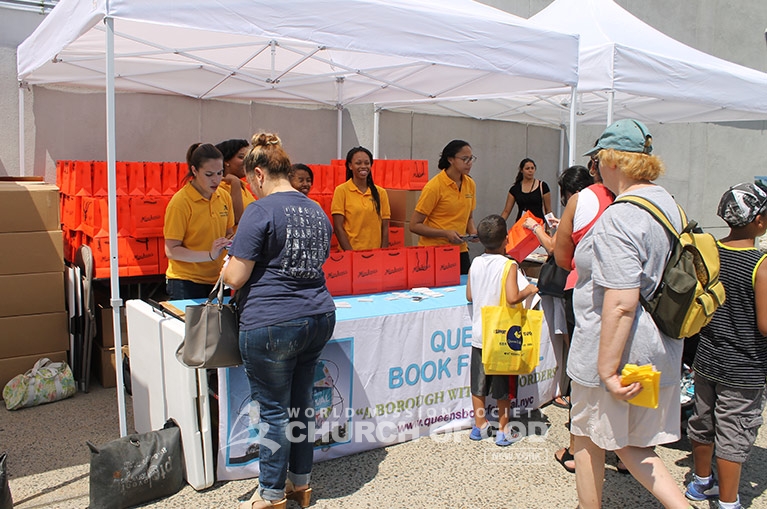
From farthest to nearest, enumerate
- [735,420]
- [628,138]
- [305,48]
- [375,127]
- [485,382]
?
1. [375,127]
2. [305,48]
3. [485,382]
4. [735,420]
5. [628,138]

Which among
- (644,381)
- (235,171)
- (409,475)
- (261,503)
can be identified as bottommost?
(409,475)

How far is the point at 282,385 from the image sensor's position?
2889mm

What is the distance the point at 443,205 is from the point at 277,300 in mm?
2500

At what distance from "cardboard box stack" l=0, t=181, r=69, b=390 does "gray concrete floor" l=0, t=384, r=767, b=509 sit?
0.56 m

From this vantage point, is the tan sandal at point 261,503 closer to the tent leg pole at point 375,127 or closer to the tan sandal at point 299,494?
the tan sandal at point 299,494

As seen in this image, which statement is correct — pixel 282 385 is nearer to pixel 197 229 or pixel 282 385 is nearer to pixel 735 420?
pixel 197 229

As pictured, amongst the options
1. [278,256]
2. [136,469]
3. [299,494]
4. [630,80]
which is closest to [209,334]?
[278,256]

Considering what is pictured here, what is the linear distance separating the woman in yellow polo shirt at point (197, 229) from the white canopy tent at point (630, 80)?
252 cm

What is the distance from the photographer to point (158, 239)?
4.77 m

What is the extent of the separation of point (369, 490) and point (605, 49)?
12.5 ft

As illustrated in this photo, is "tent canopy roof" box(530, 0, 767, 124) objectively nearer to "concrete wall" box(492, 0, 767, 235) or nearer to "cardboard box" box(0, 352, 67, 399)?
"cardboard box" box(0, 352, 67, 399)

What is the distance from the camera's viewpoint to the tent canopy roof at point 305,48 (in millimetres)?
3336

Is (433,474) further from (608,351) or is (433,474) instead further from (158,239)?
(158,239)

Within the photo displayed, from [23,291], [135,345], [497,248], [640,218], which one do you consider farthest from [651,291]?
[23,291]
